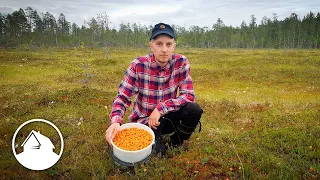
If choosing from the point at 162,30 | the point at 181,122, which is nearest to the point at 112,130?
the point at 181,122

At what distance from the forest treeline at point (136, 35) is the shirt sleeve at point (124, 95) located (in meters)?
66.4

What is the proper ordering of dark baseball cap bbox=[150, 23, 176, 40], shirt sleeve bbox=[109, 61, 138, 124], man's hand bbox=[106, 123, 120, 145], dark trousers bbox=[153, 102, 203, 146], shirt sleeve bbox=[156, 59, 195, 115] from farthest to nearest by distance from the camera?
1. dark trousers bbox=[153, 102, 203, 146]
2. shirt sleeve bbox=[156, 59, 195, 115]
3. dark baseball cap bbox=[150, 23, 176, 40]
4. shirt sleeve bbox=[109, 61, 138, 124]
5. man's hand bbox=[106, 123, 120, 145]

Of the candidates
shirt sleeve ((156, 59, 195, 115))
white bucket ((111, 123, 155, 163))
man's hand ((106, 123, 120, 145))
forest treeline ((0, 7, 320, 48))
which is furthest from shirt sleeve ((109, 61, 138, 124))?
forest treeline ((0, 7, 320, 48))

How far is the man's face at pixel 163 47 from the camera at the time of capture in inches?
159

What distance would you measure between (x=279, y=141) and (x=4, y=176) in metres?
5.52

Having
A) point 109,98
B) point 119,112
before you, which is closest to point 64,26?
point 109,98

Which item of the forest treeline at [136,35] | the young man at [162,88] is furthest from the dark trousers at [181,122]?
the forest treeline at [136,35]

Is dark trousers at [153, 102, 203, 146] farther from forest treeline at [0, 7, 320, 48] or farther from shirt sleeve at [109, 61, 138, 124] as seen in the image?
forest treeline at [0, 7, 320, 48]

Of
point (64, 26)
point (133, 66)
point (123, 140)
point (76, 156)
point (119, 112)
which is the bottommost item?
point (76, 156)

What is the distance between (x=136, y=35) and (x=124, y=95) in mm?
97110

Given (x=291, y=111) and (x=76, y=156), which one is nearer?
(x=76, y=156)

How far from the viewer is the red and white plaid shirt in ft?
13.8

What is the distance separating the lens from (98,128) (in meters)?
6.47

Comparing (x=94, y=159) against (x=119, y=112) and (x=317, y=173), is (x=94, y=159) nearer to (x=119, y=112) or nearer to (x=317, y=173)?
(x=119, y=112)
